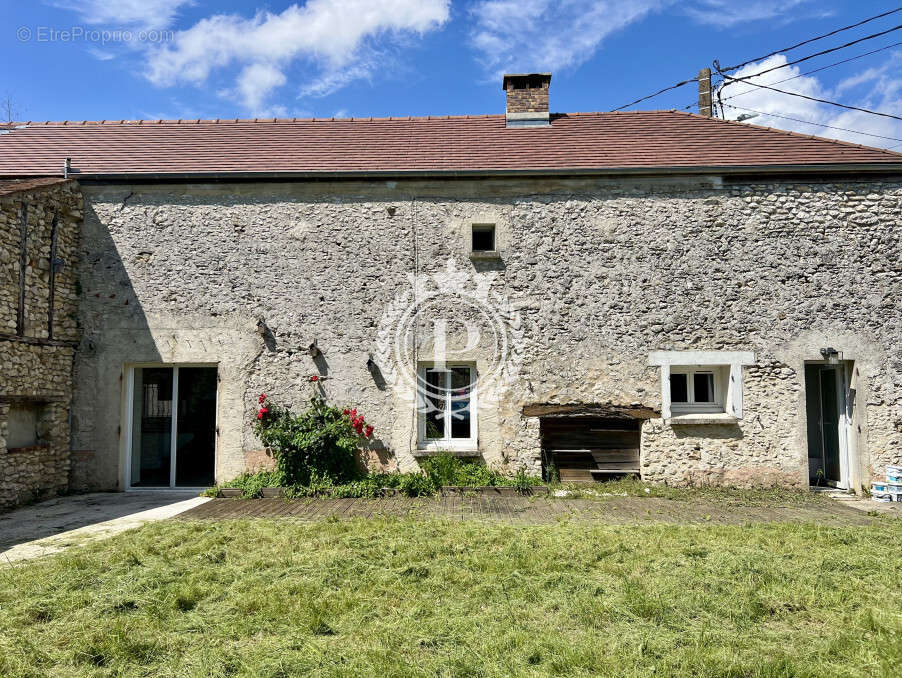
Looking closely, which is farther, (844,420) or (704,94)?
(704,94)

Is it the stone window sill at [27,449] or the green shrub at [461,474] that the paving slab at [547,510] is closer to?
the green shrub at [461,474]

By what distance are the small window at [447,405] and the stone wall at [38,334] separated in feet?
17.6

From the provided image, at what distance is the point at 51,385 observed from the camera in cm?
788

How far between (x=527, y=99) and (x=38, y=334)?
9081mm

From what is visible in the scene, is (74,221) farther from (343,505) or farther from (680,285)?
(680,285)

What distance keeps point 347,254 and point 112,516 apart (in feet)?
15.6

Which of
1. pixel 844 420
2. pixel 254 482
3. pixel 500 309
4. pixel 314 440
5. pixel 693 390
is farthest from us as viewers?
pixel 693 390

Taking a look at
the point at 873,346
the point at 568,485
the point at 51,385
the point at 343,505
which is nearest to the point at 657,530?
the point at 568,485

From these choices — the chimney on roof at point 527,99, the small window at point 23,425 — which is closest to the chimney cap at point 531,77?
the chimney on roof at point 527,99

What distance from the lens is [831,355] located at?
8.12 m

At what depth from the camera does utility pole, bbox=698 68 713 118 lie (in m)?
16.4

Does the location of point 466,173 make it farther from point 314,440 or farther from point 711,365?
point 711,365

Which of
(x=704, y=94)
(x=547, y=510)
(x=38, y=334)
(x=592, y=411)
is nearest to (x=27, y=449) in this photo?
(x=38, y=334)

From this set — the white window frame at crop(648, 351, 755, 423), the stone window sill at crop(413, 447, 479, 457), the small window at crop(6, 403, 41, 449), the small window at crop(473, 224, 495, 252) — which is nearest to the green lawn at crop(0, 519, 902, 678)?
the stone window sill at crop(413, 447, 479, 457)
